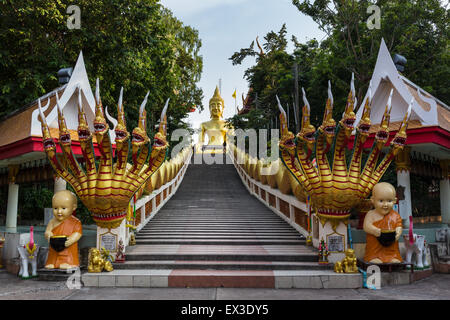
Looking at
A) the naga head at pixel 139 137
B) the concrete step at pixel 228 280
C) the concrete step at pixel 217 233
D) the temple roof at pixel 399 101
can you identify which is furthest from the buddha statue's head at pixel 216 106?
the concrete step at pixel 228 280

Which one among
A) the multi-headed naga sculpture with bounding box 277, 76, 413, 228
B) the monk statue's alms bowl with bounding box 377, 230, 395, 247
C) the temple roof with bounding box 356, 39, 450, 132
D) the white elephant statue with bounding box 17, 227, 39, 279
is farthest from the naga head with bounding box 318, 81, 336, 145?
the white elephant statue with bounding box 17, 227, 39, 279

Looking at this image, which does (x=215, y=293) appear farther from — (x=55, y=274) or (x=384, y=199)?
(x=384, y=199)

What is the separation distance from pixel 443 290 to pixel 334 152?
3023mm

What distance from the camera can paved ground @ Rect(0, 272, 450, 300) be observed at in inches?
233

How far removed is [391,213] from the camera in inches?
278

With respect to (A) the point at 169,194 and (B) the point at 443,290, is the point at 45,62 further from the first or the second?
(B) the point at 443,290

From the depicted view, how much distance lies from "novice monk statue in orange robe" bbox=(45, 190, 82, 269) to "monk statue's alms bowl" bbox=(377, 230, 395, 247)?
→ 5673 mm

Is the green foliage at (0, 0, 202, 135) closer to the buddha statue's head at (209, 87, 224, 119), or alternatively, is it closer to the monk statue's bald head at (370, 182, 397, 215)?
the monk statue's bald head at (370, 182, 397, 215)

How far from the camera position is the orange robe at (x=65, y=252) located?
23.5 ft

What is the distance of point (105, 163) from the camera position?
24.0ft

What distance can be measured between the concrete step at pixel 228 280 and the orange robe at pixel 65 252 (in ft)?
1.96

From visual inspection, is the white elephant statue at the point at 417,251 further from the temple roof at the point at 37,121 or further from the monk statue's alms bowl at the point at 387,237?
the temple roof at the point at 37,121

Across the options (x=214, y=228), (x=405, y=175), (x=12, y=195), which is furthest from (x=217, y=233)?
(x=12, y=195)

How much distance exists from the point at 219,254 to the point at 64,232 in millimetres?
3041
